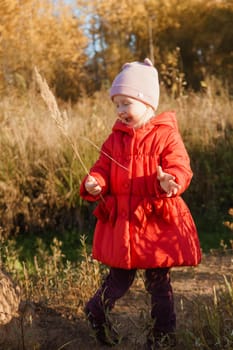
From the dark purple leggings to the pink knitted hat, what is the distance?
0.78 meters

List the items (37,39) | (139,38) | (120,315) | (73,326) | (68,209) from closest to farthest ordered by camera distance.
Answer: (73,326) → (120,315) → (68,209) → (37,39) → (139,38)

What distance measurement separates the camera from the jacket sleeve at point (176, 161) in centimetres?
247

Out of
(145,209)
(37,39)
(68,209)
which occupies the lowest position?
(68,209)

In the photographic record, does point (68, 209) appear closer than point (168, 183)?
No

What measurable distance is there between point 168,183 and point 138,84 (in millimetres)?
522

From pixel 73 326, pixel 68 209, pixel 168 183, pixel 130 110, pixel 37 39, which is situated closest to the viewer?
pixel 168 183

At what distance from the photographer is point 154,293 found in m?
2.71

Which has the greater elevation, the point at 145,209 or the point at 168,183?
the point at 168,183

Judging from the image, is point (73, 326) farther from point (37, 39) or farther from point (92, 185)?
point (37, 39)

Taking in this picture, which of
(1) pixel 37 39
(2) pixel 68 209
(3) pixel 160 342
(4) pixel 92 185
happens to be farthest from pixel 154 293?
(1) pixel 37 39

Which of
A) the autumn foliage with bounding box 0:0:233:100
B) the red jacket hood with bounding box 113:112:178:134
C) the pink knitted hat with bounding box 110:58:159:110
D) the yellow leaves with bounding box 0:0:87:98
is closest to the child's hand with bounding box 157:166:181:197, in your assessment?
the red jacket hood with bounding box 113:112:178:134

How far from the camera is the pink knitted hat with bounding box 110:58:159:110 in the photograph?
8.73 ft

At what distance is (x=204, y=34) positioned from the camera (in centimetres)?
1959

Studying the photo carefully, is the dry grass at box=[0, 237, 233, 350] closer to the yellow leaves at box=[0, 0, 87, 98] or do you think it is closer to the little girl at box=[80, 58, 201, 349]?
the little girl at box=[80, 58, 201, 349]
